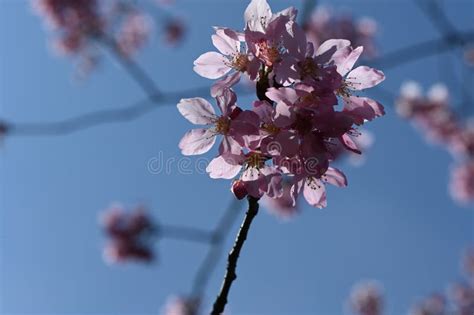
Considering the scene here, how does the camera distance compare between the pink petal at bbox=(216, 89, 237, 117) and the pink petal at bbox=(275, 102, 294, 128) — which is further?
the pink petal at bbox=(216, 89, 237, 117)

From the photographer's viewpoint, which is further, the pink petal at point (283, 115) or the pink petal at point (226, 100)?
the pink petal at point (226, 100)

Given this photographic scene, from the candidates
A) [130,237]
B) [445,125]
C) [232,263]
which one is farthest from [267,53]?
[445,125]

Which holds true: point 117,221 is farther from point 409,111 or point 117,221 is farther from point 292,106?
point 292,106

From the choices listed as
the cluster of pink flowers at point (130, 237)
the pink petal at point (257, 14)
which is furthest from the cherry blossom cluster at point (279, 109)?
the cluster of pink flowers at point (130, 237)

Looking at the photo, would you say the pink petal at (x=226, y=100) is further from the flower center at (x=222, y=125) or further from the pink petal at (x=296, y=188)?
the pink petal at (x=296, y=188)

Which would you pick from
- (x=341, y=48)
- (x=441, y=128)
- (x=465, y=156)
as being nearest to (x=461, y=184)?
(x=465, y=156)

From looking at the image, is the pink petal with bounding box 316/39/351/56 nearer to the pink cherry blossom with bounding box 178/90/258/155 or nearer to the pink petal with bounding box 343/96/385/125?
the pink petal with bounding box 343/96/385/125

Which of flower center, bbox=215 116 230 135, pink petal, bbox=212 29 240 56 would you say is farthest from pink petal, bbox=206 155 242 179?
pink petal, bbox=212 29 240 56
